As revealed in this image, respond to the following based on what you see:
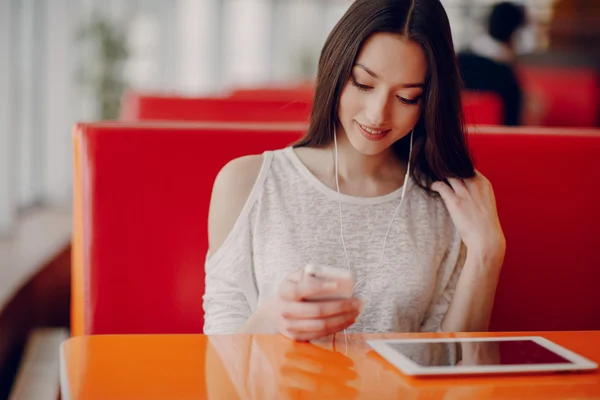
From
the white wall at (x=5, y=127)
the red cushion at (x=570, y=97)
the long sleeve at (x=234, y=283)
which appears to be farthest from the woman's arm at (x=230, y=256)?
the red cushion at (x=570, y=97)

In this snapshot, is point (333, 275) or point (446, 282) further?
point (446, 282)

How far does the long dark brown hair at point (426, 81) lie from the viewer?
155 cm

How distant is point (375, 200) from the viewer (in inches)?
66.7

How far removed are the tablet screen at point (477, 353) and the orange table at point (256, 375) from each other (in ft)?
0.12

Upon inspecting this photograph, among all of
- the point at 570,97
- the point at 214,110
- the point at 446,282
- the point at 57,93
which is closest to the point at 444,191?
the point at 446,282

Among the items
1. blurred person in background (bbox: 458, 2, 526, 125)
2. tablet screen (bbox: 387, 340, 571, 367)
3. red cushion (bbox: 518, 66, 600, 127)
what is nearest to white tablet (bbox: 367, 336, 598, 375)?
tablet screen (bbox: 387, 340, 571, 367)

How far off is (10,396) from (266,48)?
9185mm

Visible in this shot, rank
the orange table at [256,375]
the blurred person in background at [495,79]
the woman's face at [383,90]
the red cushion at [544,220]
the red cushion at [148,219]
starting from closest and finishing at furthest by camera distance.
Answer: the orange table at [256,375]
the woman's face at [383,90]
the red cushion at [148,219]
the red cushion at [544,220]
the blurred person in background at [495,79]

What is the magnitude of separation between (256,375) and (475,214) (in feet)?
2.48

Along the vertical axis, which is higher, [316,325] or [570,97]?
[570,97]

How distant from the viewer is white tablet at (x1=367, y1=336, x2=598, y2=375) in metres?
1.06

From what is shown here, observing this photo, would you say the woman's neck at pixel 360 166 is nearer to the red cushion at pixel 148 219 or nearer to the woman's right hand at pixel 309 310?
the red cushion at pixel 148 219

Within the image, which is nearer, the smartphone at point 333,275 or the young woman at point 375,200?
the smartphone at point 333,275

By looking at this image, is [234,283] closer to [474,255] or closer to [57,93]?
[474,255]
